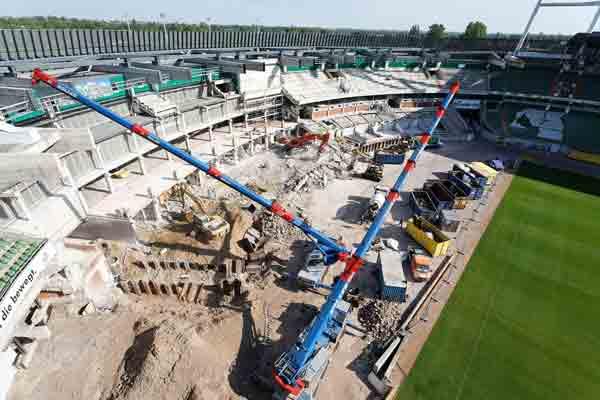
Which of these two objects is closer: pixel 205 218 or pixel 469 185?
pixel 205 218

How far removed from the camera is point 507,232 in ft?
93.8

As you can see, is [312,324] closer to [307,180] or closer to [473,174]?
[307,180]

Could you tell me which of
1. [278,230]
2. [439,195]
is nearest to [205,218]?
[278,230]

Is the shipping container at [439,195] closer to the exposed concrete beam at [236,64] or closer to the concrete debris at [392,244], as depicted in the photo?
the concrete debris at [392,244]

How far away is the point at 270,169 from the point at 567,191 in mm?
37004

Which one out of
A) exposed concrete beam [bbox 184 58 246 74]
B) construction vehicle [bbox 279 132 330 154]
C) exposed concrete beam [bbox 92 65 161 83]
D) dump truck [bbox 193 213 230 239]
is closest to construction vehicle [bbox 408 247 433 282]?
dump truck [bbox 193 213 230 239]

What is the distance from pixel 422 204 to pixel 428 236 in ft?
22.7

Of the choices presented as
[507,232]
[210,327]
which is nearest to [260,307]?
[210,327]

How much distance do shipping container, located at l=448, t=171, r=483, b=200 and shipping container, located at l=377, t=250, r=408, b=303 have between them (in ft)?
53.4

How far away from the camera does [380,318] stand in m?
19.6

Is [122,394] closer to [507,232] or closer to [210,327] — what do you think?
[210,327]

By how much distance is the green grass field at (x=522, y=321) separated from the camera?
16641 millimetres

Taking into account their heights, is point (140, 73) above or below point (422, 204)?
above

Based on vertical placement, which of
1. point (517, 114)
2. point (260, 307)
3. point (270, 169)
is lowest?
point (260, 307)
